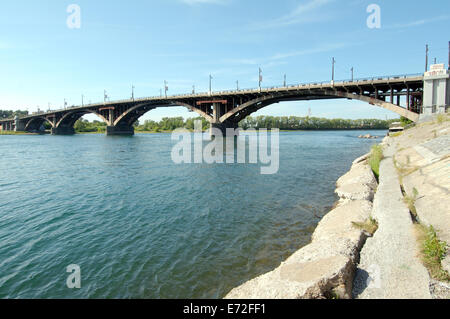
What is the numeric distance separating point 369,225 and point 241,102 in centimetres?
7807

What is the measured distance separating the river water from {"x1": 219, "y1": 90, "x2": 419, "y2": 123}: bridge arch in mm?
41037

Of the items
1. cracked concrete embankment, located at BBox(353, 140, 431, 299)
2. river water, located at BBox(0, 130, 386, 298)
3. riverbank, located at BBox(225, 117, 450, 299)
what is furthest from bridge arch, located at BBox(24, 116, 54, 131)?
cracked concrete embankment, located at BBox(353, 140, 431, 299)

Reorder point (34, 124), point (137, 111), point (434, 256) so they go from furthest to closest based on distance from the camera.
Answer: point (34, 124), point (137, 111), point (434, 256)

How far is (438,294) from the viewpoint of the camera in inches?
185

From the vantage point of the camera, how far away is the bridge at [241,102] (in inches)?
1987

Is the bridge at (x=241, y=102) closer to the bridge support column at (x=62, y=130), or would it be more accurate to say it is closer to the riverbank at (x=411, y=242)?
the bridge support column at (x=62, y=130)

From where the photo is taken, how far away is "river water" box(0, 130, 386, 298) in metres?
7.64

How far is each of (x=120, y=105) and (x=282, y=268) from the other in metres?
115

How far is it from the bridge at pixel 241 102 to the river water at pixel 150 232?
41.4 metres

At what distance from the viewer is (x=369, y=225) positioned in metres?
8.57

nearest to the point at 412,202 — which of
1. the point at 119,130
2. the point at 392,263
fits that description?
the point at 392,263

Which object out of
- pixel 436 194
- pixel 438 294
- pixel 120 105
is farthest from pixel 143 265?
pixel 120 105

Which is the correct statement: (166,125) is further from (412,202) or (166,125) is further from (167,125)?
(412,202)

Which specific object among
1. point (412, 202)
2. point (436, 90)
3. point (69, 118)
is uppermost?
point (69, 118)
